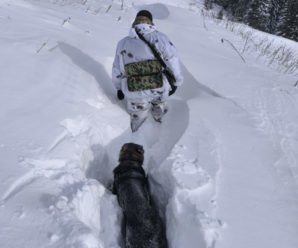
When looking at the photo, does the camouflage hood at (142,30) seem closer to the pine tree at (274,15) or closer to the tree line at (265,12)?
the tree line at (265,12)

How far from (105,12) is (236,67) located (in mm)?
3757

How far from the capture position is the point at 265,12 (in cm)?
4038

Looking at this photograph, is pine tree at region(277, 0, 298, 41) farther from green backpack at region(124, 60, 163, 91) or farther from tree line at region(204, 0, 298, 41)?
green backpack at region(124, 60, 163, 91)

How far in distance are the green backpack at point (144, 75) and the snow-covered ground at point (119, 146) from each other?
0.50m

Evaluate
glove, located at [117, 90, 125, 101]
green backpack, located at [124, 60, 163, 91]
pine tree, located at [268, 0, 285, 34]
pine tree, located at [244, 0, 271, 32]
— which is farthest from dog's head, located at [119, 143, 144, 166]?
pine tree, located at [268, 0, 285, 34]

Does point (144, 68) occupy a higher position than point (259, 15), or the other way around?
point (144, 68)

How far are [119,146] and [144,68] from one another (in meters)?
0.94

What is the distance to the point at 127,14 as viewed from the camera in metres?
9.03

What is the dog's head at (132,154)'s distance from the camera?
11.7 feet

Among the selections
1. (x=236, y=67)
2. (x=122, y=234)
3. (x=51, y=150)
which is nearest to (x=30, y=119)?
(x=51, y=150)

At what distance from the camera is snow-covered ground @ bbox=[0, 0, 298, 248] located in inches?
103

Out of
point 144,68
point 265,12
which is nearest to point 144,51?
point 144,68

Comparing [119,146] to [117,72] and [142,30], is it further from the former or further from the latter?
[142,30]

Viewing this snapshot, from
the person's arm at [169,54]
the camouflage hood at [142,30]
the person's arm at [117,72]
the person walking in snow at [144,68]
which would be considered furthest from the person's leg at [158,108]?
the camouflage hood at [142,30]
